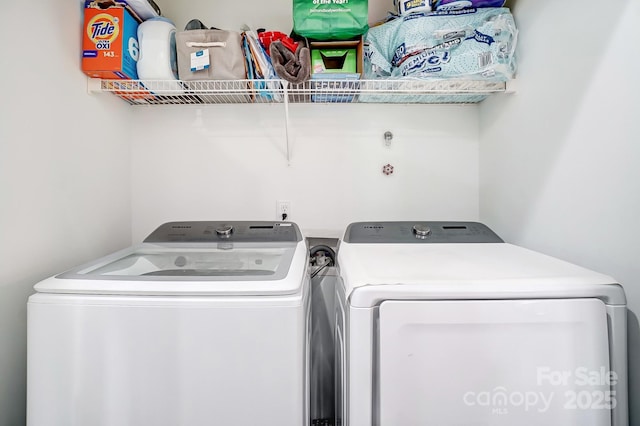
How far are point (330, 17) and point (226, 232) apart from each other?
1.07 m

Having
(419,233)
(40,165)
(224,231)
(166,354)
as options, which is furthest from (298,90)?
(166,354)

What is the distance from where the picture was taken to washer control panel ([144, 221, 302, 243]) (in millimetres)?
1421

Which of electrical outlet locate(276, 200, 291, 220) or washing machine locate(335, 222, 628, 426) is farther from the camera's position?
electrical outlet locate(276, 200, 291, 220)

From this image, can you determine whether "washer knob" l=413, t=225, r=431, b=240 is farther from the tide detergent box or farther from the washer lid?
the tide detergent box

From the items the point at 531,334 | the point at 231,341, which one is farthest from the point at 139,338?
the point at 531,334

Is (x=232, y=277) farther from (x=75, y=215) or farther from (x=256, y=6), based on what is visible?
(x=256, y=6)

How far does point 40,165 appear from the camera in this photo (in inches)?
44.3

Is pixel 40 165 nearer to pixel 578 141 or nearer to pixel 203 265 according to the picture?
pixel 203 265

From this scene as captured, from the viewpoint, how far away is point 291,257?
1134mm

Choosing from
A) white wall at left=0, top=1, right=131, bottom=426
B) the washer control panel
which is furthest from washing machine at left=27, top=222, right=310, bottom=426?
the washer control panel

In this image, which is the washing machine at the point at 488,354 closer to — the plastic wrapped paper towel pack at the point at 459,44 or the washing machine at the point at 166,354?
the washing machine at the point at 166,354

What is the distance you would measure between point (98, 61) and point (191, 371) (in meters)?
1.33

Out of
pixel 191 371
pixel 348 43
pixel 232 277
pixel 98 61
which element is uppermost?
pixel 348 43

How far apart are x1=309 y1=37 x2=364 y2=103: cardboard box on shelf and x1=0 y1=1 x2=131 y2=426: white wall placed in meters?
1.03
